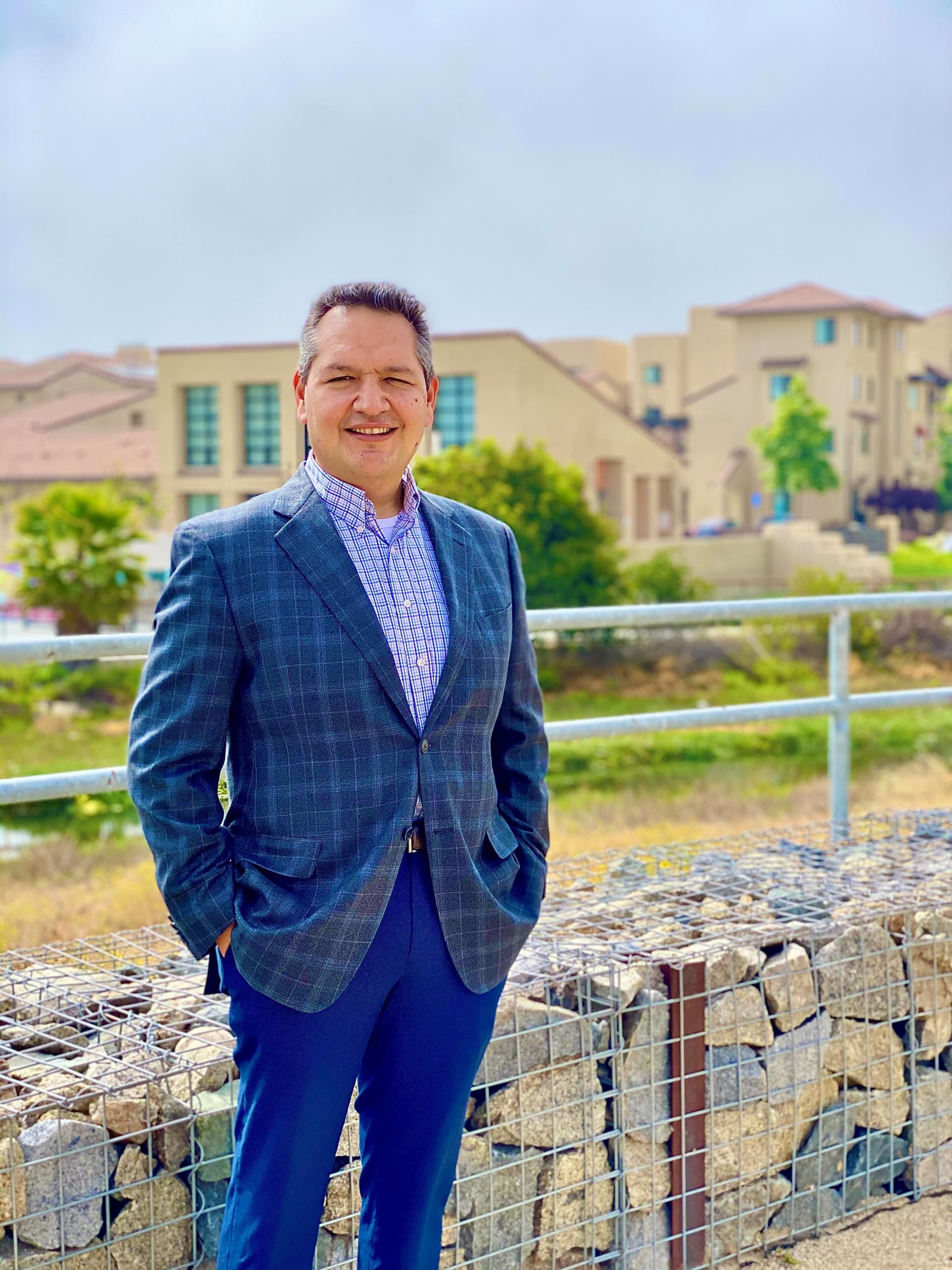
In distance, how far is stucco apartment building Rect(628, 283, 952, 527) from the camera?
6028 cm

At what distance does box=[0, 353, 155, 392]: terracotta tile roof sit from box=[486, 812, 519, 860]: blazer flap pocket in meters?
71.4

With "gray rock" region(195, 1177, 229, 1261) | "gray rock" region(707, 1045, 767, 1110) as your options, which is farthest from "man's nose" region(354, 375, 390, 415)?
"gray rock" region(707, 1045, 767, 1110)

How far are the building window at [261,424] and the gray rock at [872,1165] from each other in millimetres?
45027

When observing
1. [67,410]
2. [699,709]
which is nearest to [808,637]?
[699,709]

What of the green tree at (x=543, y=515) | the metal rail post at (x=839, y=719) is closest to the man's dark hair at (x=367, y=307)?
the metal rail post at (x=839, y=719)

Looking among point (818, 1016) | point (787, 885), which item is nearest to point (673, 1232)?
point (818, 1016)

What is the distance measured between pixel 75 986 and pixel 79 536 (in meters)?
28.5

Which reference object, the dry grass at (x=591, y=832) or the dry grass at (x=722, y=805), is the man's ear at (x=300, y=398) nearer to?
the dry grass at (x=591, y=832)

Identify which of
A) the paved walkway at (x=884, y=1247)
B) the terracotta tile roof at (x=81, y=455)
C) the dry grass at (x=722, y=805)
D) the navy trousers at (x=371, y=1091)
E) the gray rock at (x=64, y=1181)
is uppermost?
the terracotta tile roof at (x=81, y=455)

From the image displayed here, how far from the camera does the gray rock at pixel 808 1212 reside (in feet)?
10.5

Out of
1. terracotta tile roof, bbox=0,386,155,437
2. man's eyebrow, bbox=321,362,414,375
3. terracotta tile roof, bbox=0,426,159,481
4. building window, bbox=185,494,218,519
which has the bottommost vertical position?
man's eyebrow, bbox=321,362,414,375

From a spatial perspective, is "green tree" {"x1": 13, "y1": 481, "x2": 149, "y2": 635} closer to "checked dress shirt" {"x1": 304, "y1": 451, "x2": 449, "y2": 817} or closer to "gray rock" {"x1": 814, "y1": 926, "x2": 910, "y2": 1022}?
"gray rock" {"x1": 814, "y1": 926, "x2": 910, "y2": 1022}

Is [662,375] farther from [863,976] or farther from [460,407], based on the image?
[863,976]

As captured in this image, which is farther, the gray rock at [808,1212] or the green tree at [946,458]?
the green tree at [946,458]
